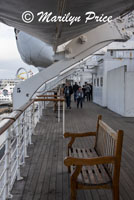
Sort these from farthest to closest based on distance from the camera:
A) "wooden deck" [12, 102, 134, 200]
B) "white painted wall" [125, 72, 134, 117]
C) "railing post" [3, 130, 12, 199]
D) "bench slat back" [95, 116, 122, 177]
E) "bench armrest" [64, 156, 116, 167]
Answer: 1. "white painted wall" [125, 72, 134, 117]
2. "wooden deck" [12, 102, 134, 200]
3. "railing post" [3, 130, 12, 199]
4. "bench slat back" [95, 116, 122, 177]
5. "bench armrest" [64, 156, 116, 167]

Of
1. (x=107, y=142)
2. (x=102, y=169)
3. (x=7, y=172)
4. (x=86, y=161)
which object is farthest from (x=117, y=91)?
(x=86, y=161)

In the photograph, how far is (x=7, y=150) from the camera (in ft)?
9.26

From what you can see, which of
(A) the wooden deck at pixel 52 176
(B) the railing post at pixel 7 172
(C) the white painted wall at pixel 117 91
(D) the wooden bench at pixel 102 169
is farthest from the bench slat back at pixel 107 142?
(C) the white painted wall at pixel 117 91

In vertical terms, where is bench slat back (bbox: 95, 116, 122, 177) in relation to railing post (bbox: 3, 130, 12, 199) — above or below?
above

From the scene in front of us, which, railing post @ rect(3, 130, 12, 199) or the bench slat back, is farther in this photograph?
railing post @ rect(3, 130, 12, 199)

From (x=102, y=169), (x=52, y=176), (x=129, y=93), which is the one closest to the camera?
(x=102, y=169)

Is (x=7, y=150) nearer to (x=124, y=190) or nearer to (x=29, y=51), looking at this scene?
(x=124, y=190)

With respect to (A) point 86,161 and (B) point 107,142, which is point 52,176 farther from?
(A) point 86,161

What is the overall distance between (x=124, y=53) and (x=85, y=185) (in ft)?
45.1

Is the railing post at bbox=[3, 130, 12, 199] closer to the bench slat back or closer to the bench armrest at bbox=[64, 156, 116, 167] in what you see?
the bench armrest at bbox=[64, 156, 116, 167]

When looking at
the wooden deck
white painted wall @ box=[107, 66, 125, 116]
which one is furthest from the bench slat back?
white painted wall @ box=[107, 66, 125, 116]

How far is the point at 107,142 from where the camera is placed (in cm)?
280

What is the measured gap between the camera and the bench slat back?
248cm

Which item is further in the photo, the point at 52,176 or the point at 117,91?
the point at 117,91
